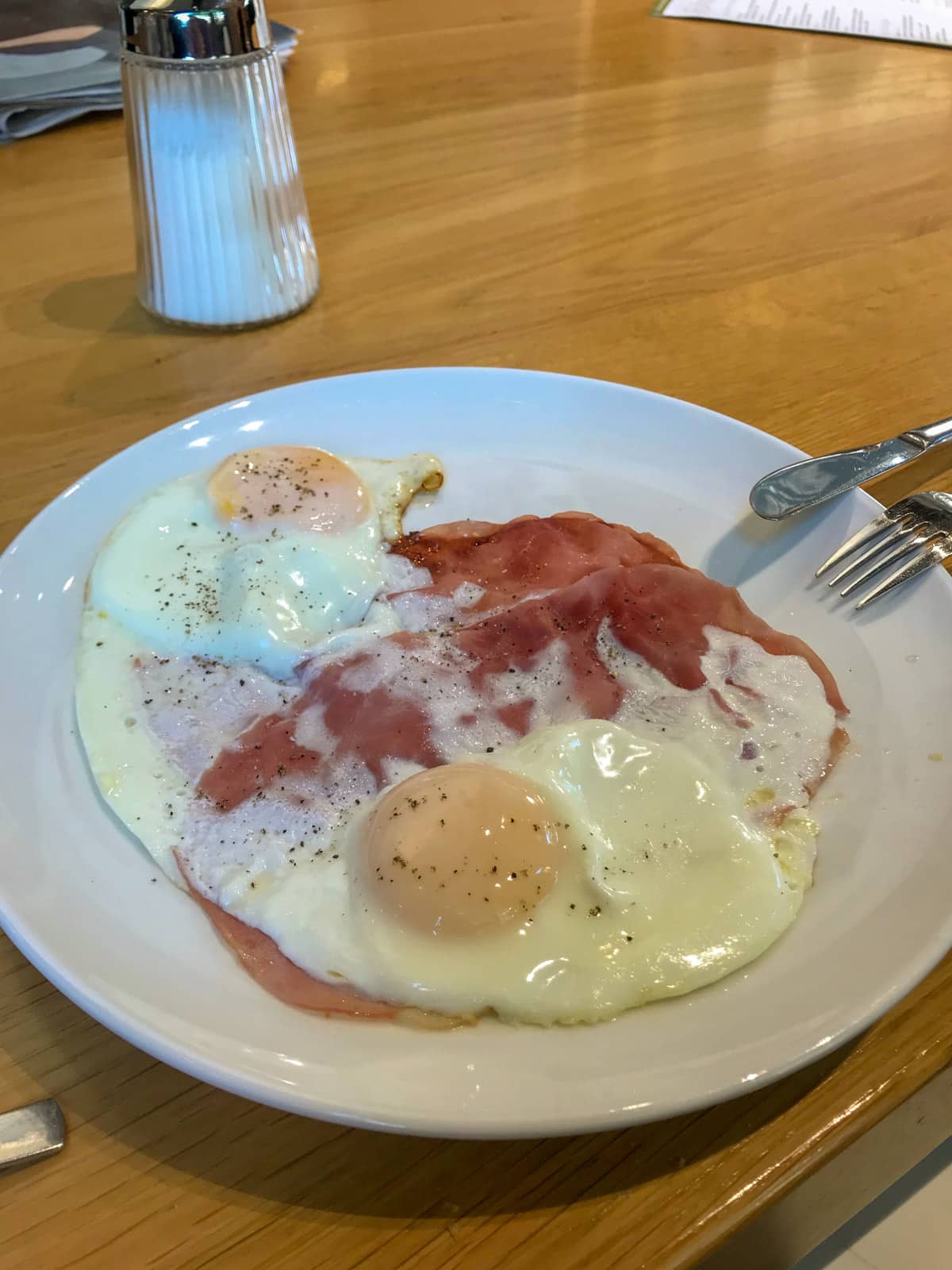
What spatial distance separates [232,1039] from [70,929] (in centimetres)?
17

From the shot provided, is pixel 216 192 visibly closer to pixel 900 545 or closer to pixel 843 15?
pixel 900 545

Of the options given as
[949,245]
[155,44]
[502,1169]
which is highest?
[155,44]

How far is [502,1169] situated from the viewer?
2.14 feet

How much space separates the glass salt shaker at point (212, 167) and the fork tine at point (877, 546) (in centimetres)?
98

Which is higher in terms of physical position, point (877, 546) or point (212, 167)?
point (212, 167)

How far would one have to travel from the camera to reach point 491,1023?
2.22 ft

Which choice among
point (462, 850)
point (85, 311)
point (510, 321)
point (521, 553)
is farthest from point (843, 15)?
point (462, 850)

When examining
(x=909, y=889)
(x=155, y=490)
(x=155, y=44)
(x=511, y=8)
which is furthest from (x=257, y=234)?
(x=511, y=8)

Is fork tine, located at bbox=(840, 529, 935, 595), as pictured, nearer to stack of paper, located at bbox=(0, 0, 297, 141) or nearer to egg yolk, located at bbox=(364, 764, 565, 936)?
egg yolk, located at bbox=(364, 764, 565, 936)

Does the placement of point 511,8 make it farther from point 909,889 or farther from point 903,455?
point 909,889

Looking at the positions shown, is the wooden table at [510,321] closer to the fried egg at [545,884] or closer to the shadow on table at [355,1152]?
the shadow on table at [355,1152]

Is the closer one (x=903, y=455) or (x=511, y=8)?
(x=903, y=455)

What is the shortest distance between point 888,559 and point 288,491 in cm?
71

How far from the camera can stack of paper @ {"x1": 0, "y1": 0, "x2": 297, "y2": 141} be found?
199cm
